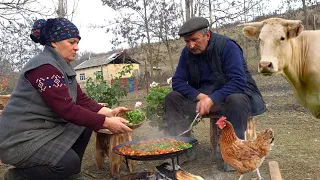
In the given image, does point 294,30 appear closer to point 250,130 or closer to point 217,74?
point 217,74

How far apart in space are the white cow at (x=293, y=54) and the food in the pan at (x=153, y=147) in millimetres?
1330

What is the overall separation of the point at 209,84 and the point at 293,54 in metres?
1.18

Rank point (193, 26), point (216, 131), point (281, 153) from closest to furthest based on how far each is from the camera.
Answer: point (193, 26) → point (216, 131) → point (281, 153)

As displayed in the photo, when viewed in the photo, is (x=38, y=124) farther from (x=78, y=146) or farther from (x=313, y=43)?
(x=313, y=43)

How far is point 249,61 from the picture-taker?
21.2m

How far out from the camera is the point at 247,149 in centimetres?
329

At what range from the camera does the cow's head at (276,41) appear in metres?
3.61

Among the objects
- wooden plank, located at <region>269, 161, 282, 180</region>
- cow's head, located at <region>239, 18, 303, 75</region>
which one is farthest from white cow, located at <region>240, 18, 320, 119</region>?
wooden plank, located at <region>269, 161, 282, 180</region>

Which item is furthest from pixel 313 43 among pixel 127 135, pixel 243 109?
pixel 127 135

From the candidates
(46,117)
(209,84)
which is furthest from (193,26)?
(46,117)

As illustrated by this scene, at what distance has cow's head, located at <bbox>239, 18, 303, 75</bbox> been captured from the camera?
361 centimetres

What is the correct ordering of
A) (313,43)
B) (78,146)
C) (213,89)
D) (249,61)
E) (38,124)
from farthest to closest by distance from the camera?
(249,61) < (213,89) < (313,43) < (78,146) < (38,124)

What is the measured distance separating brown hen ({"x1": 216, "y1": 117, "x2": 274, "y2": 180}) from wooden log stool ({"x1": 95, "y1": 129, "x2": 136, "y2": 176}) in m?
1.51

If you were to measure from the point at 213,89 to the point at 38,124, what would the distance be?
92.7 inches
